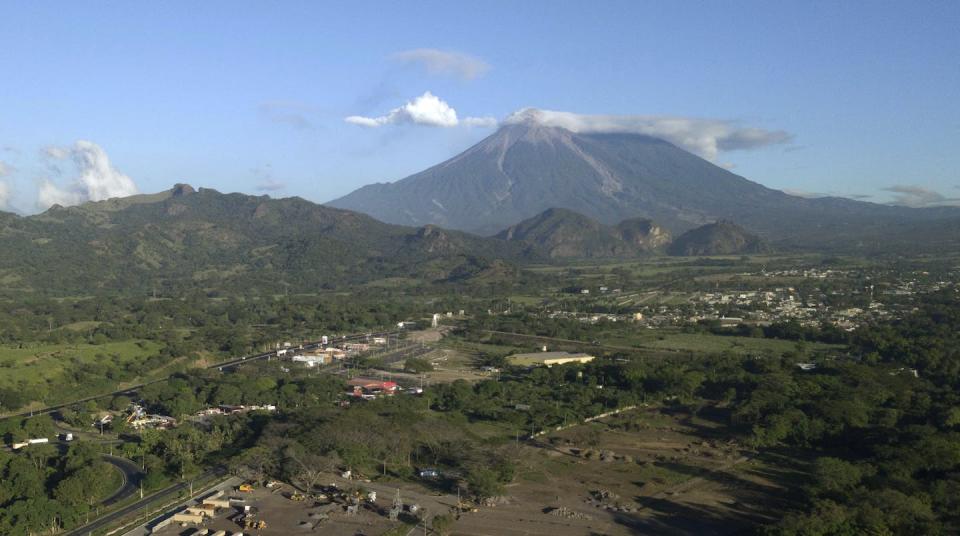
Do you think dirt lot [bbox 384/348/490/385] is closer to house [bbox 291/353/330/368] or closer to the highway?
house [bbox 291/353/330/368]

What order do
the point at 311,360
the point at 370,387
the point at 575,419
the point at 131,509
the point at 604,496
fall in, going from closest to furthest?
1. the point at 131,509
2. the point at 604,496
3. the point at 575,419
4. the point at 370,387
5. the point at 311,360

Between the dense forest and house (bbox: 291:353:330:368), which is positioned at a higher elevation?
house (bbox: 291:353:330:368)

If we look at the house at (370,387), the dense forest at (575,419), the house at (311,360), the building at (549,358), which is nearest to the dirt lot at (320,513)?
the dense forest at (575,419)

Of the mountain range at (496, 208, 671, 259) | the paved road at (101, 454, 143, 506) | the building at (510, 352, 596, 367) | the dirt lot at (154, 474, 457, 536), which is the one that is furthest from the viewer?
the mountain range at (496, 208, 671, 259)

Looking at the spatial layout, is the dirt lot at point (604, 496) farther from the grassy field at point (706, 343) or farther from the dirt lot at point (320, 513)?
the grassy field at point (706, 343)

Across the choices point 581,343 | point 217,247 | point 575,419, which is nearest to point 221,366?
point 575,419

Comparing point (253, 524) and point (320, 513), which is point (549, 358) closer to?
point (320, 513)

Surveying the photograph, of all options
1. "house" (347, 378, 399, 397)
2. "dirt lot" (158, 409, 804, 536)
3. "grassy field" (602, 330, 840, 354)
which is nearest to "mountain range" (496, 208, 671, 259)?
"grassy field" (602, 330, 840, 354)
